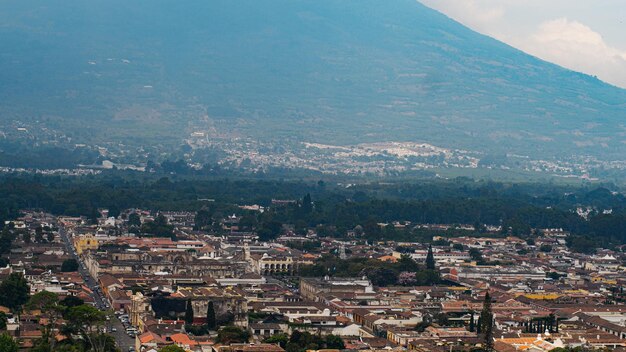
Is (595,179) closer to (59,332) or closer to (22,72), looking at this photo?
(22,72)

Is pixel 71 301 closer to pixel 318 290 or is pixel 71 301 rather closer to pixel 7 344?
pixel 7 344

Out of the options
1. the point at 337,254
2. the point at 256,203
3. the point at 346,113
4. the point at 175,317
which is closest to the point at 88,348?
the point at 175,317

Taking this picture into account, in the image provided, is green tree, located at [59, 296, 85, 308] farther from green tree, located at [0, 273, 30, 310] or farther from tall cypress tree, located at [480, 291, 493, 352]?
tall cypress tree, located at [480, 291, 493, 352]

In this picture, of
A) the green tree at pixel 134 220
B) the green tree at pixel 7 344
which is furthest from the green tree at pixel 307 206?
the green tree at pixel 7 344

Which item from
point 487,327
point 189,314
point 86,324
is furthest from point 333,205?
point 86,324

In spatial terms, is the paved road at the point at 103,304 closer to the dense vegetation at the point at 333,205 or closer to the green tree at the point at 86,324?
the green tree at the point at 86,324
